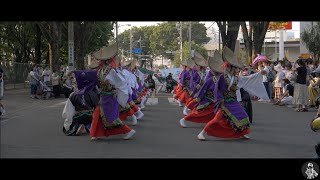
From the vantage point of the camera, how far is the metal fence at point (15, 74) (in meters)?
31.2

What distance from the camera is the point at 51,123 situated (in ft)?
41.2

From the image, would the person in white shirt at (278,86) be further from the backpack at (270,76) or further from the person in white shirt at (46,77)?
the person in white shirt at (46,77)

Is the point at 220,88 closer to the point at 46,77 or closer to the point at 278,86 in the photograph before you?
the point at 278,86

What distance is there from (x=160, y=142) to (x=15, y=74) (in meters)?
25.6

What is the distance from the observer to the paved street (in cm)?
782

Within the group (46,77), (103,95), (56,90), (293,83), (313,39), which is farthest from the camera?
(313,39)

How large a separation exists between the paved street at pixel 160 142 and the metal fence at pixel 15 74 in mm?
19078

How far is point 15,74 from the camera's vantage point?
32.8 m

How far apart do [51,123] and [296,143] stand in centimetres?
647

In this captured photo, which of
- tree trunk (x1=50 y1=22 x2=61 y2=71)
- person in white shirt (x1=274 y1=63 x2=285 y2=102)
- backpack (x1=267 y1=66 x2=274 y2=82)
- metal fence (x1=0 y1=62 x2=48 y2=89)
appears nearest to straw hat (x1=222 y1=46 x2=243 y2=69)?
person in white shirt (x1=274 y1=63 x2=285 y2=102)

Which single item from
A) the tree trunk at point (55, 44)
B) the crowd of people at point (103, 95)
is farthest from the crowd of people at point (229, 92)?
the tree trunk at point (55, 44)

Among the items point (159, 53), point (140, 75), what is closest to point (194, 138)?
point (140, 75)

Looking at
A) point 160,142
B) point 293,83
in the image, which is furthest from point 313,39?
point 160,142

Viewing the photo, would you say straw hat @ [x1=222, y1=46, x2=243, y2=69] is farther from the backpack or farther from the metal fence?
the metal fence
